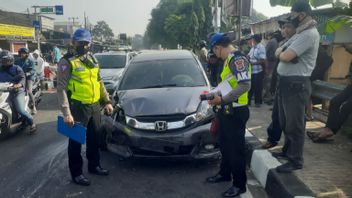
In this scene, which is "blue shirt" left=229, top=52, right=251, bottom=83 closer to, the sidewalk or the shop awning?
the sidewalk

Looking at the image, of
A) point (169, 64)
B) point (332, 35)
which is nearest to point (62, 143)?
point (169, 64)

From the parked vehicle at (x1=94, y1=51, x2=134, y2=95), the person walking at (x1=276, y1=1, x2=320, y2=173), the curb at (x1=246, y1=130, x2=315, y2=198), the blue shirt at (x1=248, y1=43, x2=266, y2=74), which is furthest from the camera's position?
the parked vehicle at (x1=94, y1=51, x2=134, y2=95)

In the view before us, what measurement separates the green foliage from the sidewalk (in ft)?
119

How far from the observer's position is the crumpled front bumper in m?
4.51

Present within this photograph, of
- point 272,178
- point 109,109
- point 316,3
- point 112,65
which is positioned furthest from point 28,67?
point 272,178

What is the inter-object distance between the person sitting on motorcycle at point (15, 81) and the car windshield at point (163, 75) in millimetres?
2346

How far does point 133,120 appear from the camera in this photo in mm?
4715

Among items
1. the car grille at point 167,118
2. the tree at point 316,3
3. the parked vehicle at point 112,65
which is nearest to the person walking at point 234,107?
the car grille at point 167,118

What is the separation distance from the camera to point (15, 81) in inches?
275

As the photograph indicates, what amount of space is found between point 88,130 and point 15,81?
326 centimetres

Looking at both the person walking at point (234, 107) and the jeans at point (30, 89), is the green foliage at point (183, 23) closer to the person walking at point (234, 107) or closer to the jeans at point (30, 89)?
the jeans at point (30, 89)

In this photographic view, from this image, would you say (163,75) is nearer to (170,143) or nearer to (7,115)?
(170,143)

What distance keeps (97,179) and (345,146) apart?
368 centimetres

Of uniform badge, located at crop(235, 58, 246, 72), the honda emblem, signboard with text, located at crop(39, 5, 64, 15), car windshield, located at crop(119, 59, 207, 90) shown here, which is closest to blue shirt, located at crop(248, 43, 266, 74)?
car windshield, located at crop(119, 59, 207, 90)
